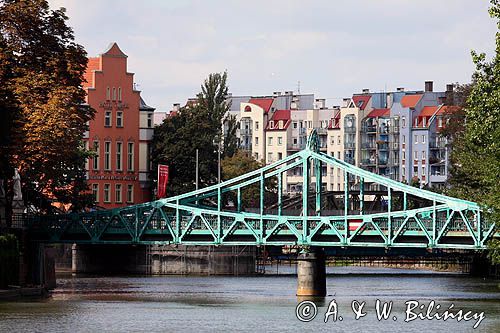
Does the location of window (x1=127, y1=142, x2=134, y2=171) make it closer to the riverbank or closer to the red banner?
the red banner

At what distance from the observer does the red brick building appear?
580ft

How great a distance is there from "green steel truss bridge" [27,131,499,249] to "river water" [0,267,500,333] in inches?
141

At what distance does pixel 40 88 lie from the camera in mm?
105000

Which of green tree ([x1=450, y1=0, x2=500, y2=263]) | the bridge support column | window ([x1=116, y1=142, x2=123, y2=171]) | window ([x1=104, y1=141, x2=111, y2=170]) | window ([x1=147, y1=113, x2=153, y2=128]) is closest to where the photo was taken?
green tree ([x1=450, y1=0, x2=500, y2=263])

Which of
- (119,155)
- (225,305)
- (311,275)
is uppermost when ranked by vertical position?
(119,155)

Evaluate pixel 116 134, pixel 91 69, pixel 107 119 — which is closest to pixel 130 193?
pixel 116 134

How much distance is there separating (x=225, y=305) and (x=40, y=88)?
1715 centimetres

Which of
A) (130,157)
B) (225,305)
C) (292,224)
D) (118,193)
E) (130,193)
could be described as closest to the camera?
(225,305)

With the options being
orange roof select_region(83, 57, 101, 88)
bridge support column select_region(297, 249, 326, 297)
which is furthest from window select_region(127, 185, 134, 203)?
bridge support column select_region(297, 249, 326, 297)

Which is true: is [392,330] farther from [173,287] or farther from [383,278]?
[383,278]

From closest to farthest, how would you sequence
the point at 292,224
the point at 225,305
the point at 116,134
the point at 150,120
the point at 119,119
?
the point at 225,305
the point at 292,224
the point at 119,119
the point at 116,134
the point at 150,120

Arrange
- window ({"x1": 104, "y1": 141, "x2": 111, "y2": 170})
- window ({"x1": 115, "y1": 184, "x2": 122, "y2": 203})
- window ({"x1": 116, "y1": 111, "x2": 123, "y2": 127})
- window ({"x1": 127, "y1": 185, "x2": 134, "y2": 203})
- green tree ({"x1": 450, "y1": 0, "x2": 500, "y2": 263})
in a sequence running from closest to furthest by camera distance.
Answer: green tree ({"x1": 450, "y1": 0, "x2": 500, "y2": 263}) → window ({"x1": 116, "y1": 111, "x2": 123, "y2": 127}) → window ({"x1": 104, "y1": 141, "x2": 111, "y2": 170}) → window ({"x1": 115, "y1": 184, "x2": 122, "y2": 203}) → window ({"x1": 127, "y1": 185, "x2": 134, "y2": 203})

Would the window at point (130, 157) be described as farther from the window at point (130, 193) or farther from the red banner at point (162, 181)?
the red banner at point (162, 181)

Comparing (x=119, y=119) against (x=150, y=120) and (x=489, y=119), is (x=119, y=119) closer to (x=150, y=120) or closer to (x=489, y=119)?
(x=150, y=120)
